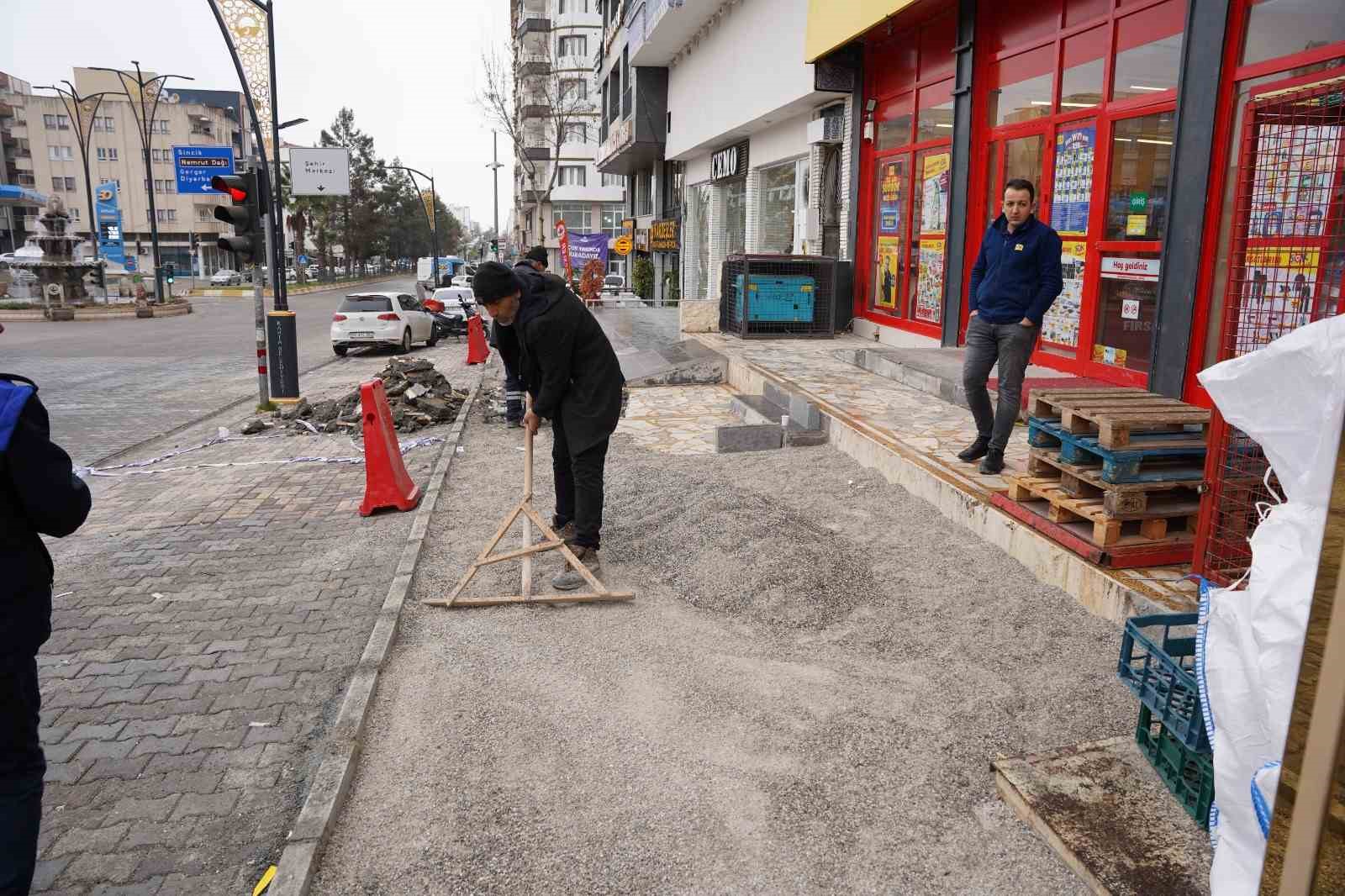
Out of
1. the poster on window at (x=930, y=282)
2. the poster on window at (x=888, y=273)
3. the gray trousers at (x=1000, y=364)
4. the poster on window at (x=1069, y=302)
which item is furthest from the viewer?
the poster on window at (x=888, y=273)

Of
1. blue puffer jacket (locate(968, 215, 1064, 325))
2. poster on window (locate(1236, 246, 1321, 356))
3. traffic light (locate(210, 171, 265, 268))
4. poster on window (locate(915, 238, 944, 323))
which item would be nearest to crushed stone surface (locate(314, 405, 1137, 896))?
blue puffer jacket (locate(968, 215, 1064, 325))

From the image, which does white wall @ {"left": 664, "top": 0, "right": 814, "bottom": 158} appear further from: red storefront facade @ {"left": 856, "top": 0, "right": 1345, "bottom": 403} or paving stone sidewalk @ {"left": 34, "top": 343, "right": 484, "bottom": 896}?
paving stone sidewalk @ {"left": 34, "top": 343, "right": 484, "bottom": 896}

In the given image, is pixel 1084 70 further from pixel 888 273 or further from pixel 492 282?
pixel 492 282

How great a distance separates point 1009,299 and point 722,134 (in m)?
17.1

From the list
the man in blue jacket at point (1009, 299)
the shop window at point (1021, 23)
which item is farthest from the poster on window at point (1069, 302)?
the man in blue jacket at point (1009, 299)

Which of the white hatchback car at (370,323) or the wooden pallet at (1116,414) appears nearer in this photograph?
the wooden pallet at (1116,414)

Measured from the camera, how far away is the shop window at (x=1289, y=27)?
242 inches

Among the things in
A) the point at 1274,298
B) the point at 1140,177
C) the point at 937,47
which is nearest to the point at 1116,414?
the point at 1274,298

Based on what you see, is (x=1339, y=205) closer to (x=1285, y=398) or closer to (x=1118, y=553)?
(x=1118, y=553)

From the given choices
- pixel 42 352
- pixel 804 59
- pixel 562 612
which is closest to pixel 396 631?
pixel 562 612

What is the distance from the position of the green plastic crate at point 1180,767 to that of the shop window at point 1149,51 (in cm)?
621

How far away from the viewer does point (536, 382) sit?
5.79 metres

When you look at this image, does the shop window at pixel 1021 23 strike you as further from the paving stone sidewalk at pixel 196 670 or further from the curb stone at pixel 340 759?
the curb stone at pixel 340 759

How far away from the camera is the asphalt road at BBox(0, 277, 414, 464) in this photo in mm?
12266
